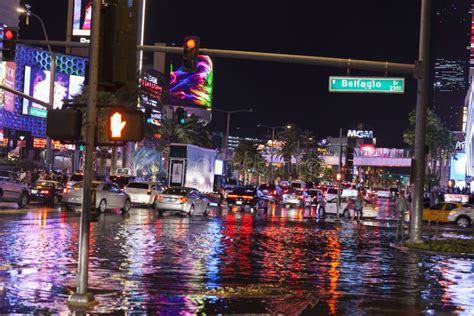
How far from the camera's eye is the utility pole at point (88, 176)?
9.84 metres

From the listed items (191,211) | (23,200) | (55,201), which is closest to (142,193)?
(55,201)

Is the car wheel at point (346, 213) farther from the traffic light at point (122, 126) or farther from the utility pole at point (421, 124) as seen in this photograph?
the traffic light at point (122, 126)

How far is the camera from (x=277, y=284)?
12883 millimetres

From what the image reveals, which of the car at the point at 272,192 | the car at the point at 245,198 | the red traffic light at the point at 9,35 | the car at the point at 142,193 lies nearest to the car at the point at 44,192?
the car at the point at 142,193

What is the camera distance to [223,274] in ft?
45.8

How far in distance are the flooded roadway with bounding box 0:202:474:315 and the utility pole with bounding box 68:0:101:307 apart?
308 millimetres

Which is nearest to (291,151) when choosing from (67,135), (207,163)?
(207,163)

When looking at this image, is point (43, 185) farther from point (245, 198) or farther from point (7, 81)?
point (7, 81)

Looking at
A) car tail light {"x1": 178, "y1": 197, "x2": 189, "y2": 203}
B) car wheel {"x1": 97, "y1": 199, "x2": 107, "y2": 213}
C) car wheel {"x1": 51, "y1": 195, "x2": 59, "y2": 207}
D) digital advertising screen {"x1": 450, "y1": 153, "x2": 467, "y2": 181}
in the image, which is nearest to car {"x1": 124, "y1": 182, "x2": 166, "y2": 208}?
car wheel {"x1": 51, "y1": 195, "x2": 59, "y2": 207}

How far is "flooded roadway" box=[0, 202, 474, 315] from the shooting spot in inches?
419

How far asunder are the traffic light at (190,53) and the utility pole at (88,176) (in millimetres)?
11555

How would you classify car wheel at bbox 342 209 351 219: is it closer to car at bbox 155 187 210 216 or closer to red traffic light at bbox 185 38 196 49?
car at bbox 155 187 210 216

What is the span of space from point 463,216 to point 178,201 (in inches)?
777

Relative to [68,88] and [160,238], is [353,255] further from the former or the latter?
[68,88]
